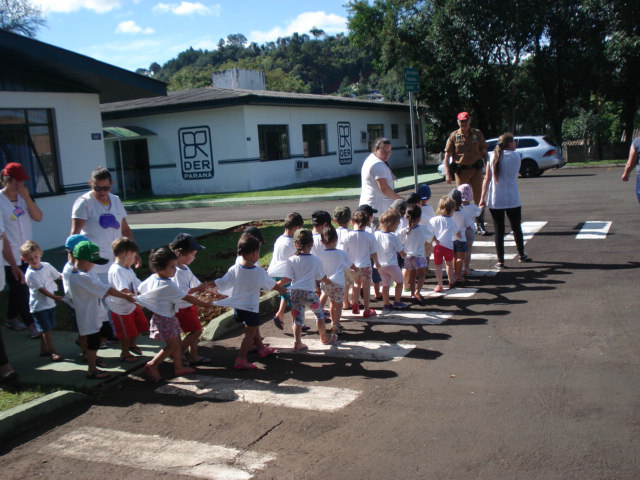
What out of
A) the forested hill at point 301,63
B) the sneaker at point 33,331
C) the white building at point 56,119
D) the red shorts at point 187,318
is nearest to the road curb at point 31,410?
the red shorts at point 187,318

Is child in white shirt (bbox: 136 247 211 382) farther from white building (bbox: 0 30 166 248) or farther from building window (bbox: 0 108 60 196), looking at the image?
building window (bbox: 0 108 60 196)

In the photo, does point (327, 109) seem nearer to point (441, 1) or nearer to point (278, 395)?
point (441, 1)

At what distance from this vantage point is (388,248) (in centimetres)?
721

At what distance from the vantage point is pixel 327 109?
31.2 metres

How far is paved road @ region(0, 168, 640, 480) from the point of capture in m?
3.78

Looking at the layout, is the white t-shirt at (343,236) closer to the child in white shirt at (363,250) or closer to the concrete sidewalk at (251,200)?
the child in white shirt at (363,250)

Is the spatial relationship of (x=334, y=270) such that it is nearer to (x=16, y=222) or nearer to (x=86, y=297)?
(x=86, y=297)

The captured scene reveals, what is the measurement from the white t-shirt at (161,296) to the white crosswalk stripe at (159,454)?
1170 millimetres

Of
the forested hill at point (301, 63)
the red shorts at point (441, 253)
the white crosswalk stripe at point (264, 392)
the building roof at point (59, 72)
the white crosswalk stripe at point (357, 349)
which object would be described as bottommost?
the white crosswalk stripe at point (264, 392)

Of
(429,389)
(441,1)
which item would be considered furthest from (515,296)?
(441,1)

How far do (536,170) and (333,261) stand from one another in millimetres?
19920

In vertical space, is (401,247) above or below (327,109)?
below

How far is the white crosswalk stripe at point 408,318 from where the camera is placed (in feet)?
22.2

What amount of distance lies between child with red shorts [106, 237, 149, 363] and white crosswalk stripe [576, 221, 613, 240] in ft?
26.0
